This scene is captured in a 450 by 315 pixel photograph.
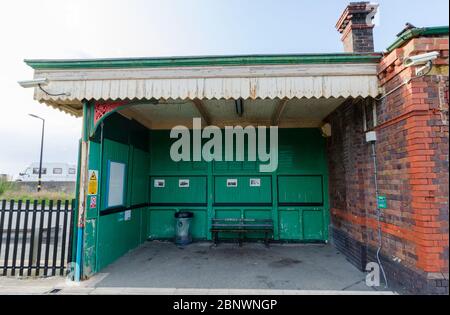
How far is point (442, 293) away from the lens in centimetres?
306

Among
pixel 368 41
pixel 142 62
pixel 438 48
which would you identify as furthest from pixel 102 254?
pixel 368 41

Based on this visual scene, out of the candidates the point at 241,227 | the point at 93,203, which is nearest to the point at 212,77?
the point at 93,203

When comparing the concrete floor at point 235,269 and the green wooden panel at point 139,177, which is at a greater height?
the green wooden panel at point 139,177

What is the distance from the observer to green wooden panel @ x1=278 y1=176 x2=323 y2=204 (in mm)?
6910

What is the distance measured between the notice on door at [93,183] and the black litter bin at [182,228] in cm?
254

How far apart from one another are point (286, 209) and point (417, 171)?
3.98m

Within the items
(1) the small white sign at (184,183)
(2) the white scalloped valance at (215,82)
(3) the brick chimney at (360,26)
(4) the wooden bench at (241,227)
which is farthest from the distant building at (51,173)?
(3) the brick chimney at (360,26)

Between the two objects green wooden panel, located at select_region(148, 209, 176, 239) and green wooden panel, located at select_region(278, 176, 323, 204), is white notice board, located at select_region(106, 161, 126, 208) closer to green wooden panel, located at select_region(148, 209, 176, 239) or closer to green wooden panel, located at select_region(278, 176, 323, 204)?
green wooden panel, located at select_region(148, 209, 176, 239)

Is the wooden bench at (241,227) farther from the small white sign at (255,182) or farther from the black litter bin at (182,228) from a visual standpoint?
the small white sign at (255,182)

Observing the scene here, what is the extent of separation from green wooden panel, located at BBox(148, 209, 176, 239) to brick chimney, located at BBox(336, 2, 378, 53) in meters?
6.28

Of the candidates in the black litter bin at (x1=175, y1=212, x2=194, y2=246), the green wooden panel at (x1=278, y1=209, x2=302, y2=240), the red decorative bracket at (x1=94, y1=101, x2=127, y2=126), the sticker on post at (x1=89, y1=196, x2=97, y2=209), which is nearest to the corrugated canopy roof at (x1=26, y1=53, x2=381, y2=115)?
the red decorative bracket at (x1=94, y1=101, x2=127, y2=126)

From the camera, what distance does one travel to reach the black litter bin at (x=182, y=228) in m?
6.70

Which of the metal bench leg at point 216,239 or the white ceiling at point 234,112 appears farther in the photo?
the metal bench leg at point 216,239
